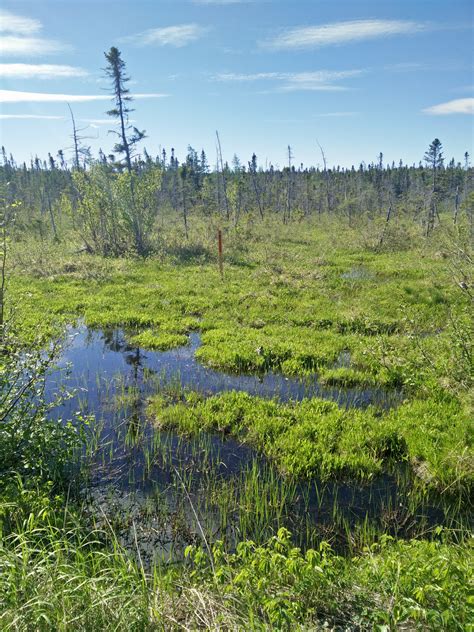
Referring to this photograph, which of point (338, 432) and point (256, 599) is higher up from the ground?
point (256, 599)

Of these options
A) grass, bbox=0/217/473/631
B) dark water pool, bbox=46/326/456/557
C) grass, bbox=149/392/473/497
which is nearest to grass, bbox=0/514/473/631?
grass, bbox=0/217/473/631

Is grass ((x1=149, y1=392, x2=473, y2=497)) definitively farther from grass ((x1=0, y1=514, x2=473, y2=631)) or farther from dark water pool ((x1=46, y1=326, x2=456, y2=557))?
grass ((x1=0, y1=514, x2=473, y2=631))

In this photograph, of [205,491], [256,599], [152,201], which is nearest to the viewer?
[256,599]

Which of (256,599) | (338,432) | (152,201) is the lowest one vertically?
(338,432)

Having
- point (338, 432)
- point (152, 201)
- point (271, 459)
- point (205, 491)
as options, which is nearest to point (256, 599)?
point (205, 491)

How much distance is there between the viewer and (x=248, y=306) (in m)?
15.2

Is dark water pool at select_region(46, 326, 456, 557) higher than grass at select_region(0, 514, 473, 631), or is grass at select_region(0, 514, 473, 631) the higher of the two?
grass at select_region(0, 514, 473, 631)

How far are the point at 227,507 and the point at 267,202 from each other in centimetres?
6343

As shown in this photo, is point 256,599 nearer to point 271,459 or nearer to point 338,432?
point 271,459

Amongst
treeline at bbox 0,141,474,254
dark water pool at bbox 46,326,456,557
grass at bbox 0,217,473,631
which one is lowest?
dark water pool at bbox 46,326,456,557

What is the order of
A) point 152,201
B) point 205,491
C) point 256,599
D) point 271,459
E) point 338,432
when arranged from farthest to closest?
1. point 152,201
2. point 338,432
3. point 271,459
4. point 205,491
5. point 256,599

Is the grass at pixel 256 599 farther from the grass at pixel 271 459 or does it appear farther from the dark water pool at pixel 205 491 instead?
the dark water pool at pixel 205 491

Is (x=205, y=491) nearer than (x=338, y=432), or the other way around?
(x=205, y=491)

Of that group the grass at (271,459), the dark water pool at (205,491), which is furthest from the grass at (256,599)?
the dark water pool at (205,491)
